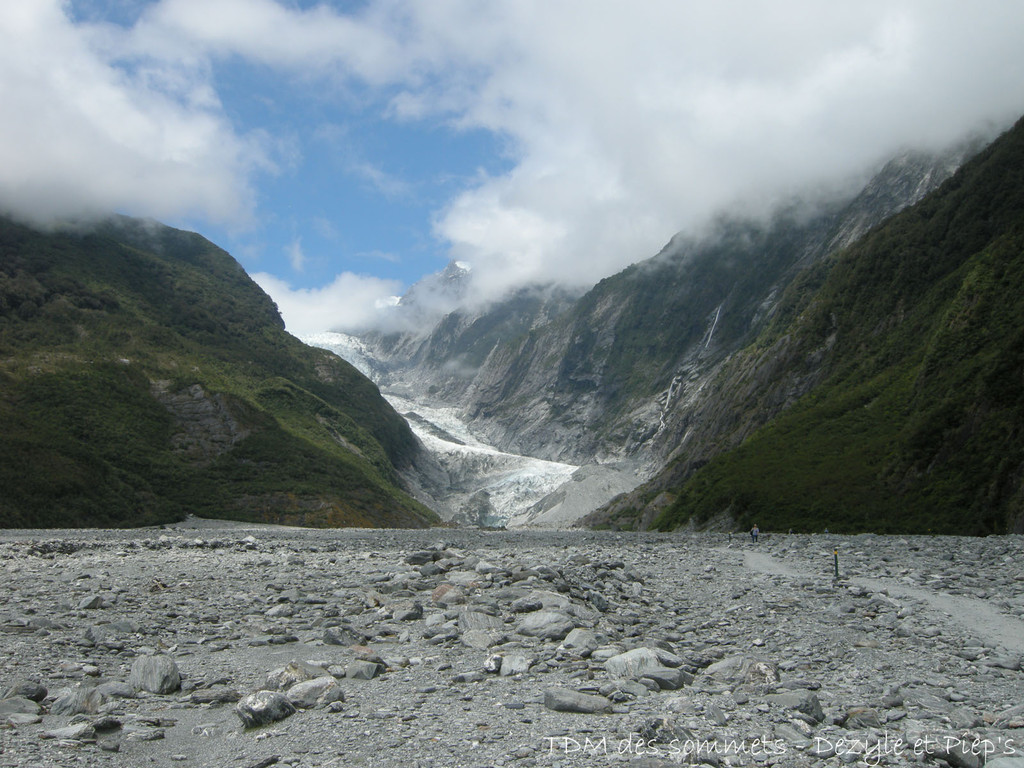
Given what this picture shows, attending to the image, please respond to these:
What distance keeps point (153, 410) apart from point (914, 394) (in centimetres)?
9237

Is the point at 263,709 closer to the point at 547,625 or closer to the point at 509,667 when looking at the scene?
the point at 509,667

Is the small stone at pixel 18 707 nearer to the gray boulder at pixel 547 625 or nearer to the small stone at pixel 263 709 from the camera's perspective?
the small stone at pixel 263 709

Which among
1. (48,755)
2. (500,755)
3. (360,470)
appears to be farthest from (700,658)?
(360,470)

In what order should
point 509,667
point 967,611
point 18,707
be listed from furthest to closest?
1. point 967,611
2. point 509,667
3. point 18,707

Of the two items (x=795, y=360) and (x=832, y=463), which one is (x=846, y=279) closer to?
(x=795, y=360)

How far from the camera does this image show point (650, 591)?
21.8m

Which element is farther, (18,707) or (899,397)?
(899,397)

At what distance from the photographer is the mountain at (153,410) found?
76562 mm

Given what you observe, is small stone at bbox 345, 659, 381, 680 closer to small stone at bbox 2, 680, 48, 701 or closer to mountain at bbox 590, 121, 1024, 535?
small stone at bbox 2, 680, 48, 701

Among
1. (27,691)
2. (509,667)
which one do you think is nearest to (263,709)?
(27,691)

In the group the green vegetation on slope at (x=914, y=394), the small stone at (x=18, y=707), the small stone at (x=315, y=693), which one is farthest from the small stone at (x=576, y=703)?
the green vegetation on slope at (x=914, y=394)

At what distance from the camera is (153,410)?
98.1 metres

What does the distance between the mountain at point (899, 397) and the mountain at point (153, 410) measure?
4788cm

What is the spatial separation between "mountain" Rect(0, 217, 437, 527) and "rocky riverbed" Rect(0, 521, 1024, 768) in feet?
193
